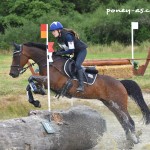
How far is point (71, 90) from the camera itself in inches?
368

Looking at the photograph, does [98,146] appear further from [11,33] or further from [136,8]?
[136,8]

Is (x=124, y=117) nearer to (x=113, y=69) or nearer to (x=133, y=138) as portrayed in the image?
(x=133, y=138)

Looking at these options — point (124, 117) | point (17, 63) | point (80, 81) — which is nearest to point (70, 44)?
point (80, 81)

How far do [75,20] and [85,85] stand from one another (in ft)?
124

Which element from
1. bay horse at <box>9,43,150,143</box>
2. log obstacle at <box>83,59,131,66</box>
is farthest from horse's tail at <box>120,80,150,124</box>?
log obstacle at <box>83,59,131,66</box>

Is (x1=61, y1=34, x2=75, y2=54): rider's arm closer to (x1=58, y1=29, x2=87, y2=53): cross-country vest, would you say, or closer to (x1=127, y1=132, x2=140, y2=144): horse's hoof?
(x1=58, y1=29, x2=87, y2=53): cross-country vest

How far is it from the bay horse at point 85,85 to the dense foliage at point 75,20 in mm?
29119

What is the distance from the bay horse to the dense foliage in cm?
Answer: 2912

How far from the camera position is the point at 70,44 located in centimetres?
923

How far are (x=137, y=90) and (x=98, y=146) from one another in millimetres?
1435

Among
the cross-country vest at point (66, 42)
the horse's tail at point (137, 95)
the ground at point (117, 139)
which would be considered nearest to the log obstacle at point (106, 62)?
the ground at point (117, 139)

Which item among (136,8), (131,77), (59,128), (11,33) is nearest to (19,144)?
(59,128)

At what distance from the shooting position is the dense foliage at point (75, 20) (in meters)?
40.0

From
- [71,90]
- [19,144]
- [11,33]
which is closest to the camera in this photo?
[19,144]
